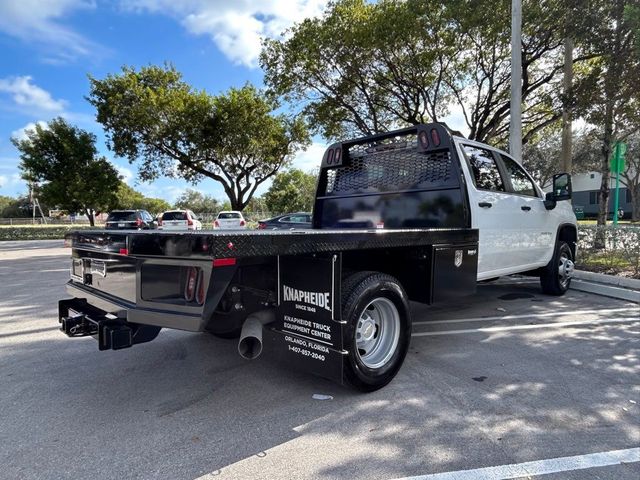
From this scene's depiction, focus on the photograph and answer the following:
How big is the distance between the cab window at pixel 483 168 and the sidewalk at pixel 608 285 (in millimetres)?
3590

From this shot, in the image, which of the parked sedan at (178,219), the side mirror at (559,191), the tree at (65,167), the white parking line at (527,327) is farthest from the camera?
the tree at (65,167)

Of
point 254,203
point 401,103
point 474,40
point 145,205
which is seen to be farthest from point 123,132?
point 145,205

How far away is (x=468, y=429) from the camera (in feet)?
9.39

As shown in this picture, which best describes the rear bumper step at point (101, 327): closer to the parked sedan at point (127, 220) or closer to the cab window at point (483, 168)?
the cab window at point (483, 168)

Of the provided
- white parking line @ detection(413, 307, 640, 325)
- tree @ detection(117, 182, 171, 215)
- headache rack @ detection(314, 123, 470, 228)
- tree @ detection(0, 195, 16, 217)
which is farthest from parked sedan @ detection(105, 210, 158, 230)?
tree @ detection(0, 195, 16, 217)

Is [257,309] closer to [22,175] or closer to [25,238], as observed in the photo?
[25,238]

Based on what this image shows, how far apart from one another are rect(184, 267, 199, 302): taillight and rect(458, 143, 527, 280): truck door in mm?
3288

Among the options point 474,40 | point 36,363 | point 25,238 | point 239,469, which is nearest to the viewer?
point 239,469

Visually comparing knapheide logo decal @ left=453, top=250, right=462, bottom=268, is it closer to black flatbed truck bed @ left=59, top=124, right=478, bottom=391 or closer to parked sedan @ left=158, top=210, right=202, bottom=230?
black flatbed truck bed @ left=59, top=124, right=478, bottom=391

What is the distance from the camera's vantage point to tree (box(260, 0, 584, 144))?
13.1m

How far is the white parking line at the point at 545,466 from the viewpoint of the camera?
2342mm

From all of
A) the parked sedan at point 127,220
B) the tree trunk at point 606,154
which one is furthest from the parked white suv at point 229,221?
the tree trunk at point 606,154

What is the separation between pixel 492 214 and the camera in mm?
5078

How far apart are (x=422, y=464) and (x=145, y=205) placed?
111 meters
